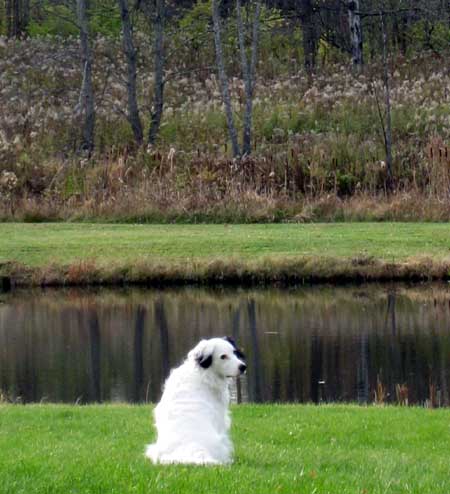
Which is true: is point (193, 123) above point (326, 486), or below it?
above

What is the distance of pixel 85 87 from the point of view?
33750mm

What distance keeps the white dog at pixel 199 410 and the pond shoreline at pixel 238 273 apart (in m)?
14.8

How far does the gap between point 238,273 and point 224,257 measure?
2.12 ft

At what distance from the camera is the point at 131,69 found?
3438 centimetres

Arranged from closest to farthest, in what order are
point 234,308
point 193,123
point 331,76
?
point 234,308 → point 193,123 → point 331,76

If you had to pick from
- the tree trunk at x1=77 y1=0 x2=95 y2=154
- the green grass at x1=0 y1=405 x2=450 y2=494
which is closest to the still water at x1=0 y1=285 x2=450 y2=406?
the green grass at x1=0 y1=405 x2=450 y2=494

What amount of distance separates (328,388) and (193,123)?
75.1 ft

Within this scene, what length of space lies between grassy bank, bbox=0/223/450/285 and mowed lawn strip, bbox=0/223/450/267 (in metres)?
0.02

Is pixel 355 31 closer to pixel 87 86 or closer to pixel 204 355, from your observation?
pixel 87 86

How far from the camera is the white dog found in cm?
812

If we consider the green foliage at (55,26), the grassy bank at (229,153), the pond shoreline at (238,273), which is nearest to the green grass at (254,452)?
the pond shoreline at (238,273)

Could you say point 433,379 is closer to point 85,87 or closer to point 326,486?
point 326,486

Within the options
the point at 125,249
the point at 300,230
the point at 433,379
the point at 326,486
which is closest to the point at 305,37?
the point at 300,230

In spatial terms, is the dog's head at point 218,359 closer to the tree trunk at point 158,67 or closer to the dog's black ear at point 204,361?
the dog's black ear at point 204,361
